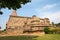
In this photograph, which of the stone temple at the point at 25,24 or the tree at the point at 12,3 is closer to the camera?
the tree at the point at 12,3

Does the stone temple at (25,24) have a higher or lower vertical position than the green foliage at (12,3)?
lower

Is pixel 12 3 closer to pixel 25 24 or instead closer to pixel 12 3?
pixel 12 3

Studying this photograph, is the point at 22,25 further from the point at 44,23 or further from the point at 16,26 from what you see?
the point at 44,23

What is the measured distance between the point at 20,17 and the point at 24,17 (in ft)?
3.37

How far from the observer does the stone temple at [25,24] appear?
125ft

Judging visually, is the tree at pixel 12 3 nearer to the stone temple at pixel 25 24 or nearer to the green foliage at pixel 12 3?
the green foliage at pixel 12 3

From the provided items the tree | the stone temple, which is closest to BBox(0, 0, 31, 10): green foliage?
the tree

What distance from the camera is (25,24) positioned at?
4266cm

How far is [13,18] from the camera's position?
149 feet

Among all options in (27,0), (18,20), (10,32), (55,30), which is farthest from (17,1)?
A: (18,20)

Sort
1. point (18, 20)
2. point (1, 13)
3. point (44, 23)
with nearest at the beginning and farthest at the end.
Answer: point (1, 13) < point (44, 23) < point (18, 20)

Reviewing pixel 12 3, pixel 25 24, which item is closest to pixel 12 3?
pixel 12 3

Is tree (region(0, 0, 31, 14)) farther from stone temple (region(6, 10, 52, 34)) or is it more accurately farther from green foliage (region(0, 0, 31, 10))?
stone temple (region(6, 10, 52, 34))

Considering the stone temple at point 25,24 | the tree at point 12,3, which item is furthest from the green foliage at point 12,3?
the stone temple at point 25,24
